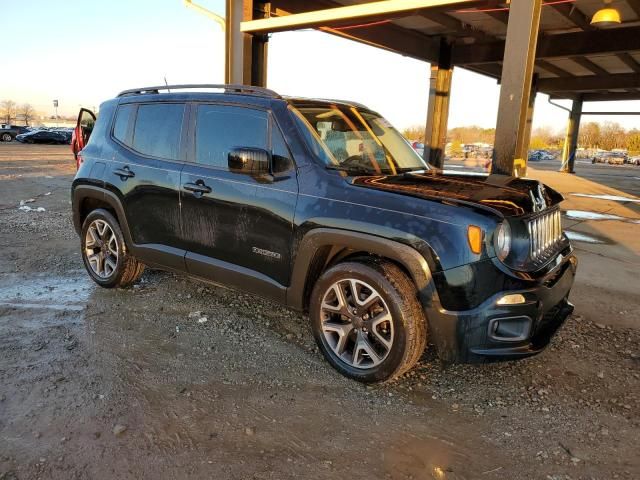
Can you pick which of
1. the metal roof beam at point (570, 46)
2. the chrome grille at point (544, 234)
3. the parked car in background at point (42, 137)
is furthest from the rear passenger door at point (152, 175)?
the parked car in background at point (42, 137)

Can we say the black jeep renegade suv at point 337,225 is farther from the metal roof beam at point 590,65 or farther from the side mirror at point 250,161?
the metal roof beam at point 590,65

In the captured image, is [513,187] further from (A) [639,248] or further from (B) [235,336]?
(A) [639,248]

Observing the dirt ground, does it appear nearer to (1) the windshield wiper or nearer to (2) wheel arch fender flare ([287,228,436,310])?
(2) wheel arch fender flare ([287,228,436,310])

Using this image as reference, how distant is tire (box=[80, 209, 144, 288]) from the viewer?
4867 millimetres

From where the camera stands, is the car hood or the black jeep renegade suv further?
the car hood

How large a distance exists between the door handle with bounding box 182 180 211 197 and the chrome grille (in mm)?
2380

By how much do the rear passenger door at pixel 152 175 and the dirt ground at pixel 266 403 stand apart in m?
0.60

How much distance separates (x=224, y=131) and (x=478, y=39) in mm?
11980

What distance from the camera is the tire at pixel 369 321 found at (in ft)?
10.2

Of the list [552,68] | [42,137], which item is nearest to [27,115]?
[42,137]

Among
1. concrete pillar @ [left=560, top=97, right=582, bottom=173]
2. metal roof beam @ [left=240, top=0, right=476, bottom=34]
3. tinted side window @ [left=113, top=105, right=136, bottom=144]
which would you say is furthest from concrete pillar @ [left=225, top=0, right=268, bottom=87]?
concrete pillar @ [left=560, top=97, right=582, bottom=173]

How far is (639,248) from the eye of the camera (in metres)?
7.86

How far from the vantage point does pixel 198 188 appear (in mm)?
4051

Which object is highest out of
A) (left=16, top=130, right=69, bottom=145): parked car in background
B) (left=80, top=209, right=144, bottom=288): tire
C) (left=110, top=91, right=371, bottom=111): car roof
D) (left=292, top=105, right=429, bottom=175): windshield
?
(left=110, top=91, right=371, bottom=111): car roof
